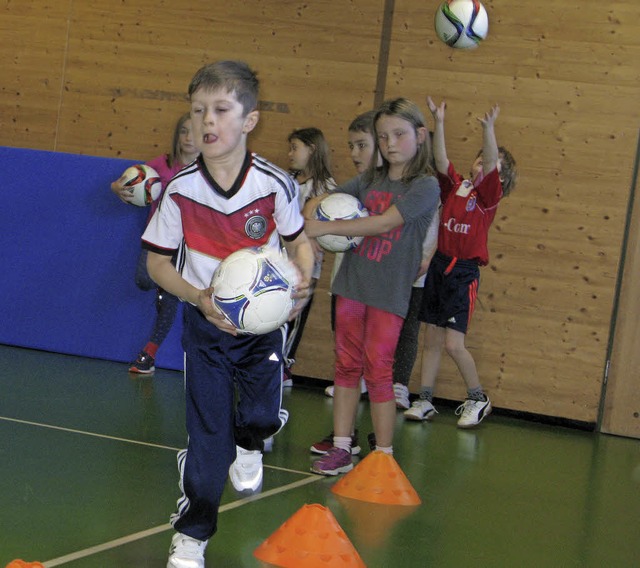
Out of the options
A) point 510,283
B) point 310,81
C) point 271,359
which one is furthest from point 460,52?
point 271,359

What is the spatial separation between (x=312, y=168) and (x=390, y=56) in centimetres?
138

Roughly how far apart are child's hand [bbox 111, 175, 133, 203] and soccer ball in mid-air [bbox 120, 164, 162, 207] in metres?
0.02

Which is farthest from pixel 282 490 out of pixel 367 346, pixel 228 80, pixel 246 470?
pixel 228 80

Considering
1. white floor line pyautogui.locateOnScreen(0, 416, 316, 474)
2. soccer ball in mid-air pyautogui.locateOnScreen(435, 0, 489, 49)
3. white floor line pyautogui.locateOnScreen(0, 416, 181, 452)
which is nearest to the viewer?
white floor line pyautogui.locateOnScreen(0, 416, 316, 474)

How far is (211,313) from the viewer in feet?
10.4

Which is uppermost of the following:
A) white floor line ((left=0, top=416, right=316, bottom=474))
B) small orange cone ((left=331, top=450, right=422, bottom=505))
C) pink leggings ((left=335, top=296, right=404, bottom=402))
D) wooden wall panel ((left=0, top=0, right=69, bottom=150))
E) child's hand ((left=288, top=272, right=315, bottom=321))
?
wooden wall panel ((left=0, top=0, right=69, bottom=150))

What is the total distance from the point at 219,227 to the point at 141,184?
3876 mm

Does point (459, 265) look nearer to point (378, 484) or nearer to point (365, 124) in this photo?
point (365, 124)

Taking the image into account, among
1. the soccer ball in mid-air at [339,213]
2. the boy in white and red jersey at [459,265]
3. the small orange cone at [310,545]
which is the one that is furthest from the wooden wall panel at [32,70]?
the small orange cone at [310,545]

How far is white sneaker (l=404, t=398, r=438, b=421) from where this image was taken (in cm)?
678

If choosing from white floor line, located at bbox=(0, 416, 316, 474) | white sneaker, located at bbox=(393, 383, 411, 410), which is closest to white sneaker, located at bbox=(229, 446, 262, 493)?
white floor line, located at bbox=(0, 416, 316, 474)

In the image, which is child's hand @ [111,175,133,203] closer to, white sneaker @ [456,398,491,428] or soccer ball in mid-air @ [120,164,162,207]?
soccer ball in mid-air @ [120,164,162,207]

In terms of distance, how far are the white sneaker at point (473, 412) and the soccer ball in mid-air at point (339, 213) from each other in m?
2.29

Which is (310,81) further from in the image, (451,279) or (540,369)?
(540,369)
